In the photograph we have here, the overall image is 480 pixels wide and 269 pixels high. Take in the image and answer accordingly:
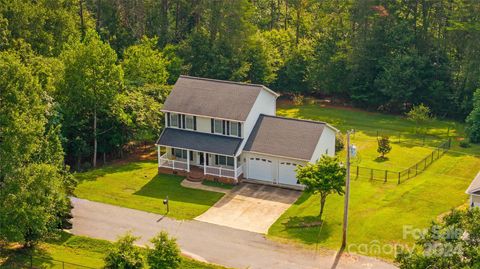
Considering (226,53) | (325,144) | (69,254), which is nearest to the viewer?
(69,254)

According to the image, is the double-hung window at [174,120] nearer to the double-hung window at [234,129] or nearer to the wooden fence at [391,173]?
the double-hung window at [234,129]

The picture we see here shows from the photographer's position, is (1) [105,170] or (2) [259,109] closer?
(2) [259,109]

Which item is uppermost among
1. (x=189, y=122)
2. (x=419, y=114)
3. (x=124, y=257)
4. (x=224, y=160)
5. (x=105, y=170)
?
(x=189, y=122)

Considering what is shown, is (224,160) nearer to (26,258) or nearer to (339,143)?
(339,143)

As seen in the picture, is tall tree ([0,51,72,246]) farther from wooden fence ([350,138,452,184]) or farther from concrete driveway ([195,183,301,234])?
wooden fence ([350,138,452,184])

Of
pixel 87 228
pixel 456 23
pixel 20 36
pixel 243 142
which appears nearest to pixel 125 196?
pixel 87 228

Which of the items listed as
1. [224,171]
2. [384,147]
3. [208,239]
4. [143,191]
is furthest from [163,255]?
[384,147]

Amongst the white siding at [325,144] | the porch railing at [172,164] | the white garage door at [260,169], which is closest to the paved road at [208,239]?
the porch railing at [172,164]
